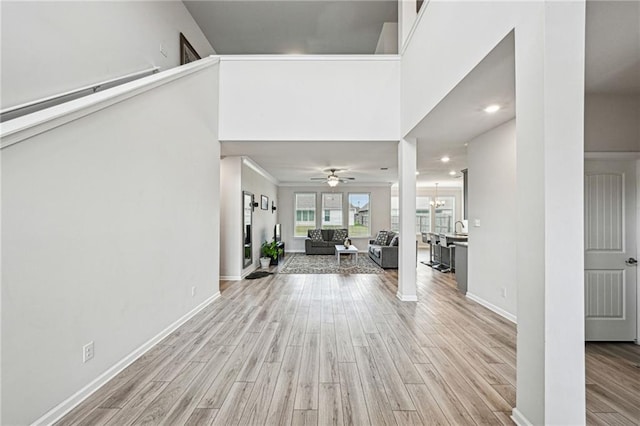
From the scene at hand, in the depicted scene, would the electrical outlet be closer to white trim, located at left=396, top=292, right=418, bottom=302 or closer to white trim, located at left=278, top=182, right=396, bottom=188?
white trim, located at left=396, top=292, right=418, bottom=302

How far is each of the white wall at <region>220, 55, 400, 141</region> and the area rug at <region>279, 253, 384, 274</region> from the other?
3.45 meters

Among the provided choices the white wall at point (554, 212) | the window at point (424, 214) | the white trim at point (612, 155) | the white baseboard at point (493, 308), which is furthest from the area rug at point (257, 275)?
the window at point (424, 214)

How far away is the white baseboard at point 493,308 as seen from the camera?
3680 millimetres

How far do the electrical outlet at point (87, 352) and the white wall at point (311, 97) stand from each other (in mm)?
3326

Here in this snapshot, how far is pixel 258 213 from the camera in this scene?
7.70 m

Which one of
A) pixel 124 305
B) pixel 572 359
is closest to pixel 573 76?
pixel 572 359

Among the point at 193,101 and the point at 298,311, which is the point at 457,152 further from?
the point at 193,101

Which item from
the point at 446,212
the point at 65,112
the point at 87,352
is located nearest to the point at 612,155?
the point at 65,112

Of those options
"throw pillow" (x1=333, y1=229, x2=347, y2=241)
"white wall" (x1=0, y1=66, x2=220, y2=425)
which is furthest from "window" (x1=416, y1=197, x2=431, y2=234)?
"white wall" (x1=0, y1=66, x2=220, y2=425)

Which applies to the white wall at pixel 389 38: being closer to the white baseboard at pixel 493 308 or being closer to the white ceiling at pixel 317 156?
the white ceiling at pixel 317 156

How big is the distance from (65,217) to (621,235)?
4913 millimetres

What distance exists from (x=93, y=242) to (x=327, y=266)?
592 cm

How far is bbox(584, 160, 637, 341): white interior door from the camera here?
9.96 ft

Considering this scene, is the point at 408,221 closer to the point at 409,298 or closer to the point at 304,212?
the point at 409,298
